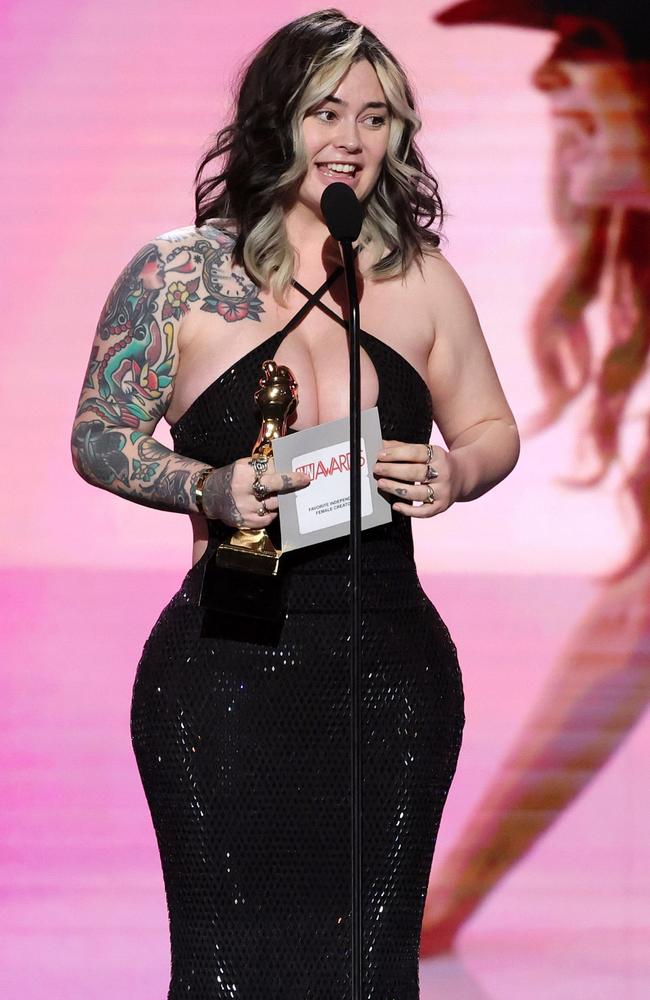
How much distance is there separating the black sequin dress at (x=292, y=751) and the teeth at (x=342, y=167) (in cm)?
14

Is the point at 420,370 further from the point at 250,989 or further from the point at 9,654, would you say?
the point at 9,654

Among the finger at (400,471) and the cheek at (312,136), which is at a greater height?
the cheek at (312,136)

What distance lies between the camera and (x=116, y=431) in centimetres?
201

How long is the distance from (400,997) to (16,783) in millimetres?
1516

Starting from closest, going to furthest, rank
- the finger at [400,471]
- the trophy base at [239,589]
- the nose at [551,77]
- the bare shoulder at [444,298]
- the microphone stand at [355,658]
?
the microphone stand at [355,658] < the finger at [400,471] < the trophy base at [239,589] < the bare shoulder at [444,298] < the nose at [551,77]

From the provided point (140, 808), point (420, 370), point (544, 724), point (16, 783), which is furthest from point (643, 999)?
point (420, 370)

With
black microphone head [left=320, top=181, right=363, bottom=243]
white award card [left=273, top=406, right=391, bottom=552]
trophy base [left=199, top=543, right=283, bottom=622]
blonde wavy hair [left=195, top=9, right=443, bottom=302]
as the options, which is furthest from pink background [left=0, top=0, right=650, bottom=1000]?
black microphone head [left=320, top=181, right=363, bottom=243]

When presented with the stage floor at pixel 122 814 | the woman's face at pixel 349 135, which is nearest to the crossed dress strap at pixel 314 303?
the woman's face at pixel 349 135

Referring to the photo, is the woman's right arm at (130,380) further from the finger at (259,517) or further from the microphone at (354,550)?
the microphone at (354,550)

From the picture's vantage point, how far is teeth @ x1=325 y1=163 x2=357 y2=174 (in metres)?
2.04

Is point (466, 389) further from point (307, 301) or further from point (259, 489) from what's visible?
point (259, 489)

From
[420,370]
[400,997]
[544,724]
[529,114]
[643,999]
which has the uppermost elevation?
[529,114]

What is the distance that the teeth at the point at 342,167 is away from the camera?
2.04 metres

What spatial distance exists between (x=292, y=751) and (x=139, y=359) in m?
0.48
